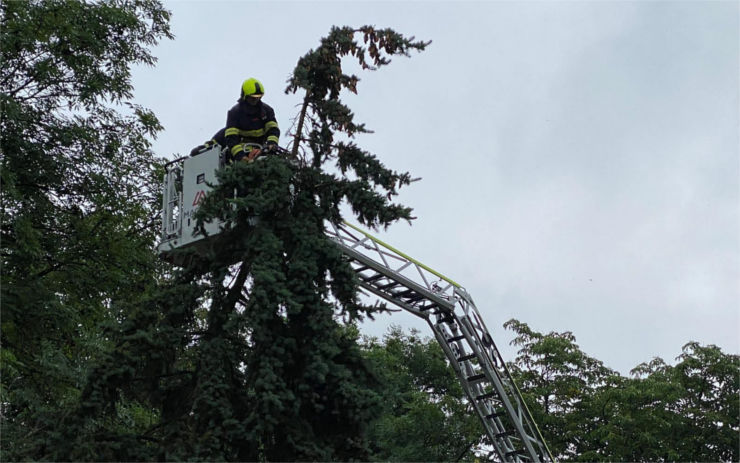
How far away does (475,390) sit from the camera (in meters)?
18.2

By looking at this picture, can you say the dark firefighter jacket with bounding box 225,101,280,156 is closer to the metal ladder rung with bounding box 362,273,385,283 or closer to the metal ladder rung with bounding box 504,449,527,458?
the metal ladder rung with bounding box 362,273,385,283

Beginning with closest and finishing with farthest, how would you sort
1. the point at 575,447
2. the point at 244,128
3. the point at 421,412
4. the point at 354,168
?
1. the point at 354,168
2. the point at 244,128
3. the point at 575,447
4. the point at 421,412

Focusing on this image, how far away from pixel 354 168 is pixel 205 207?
2.17 meters

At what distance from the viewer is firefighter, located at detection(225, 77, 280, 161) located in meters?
14.0

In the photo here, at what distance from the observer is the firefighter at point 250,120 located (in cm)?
1400

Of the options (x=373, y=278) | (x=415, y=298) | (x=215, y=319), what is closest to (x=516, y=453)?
(x=415, y=298)

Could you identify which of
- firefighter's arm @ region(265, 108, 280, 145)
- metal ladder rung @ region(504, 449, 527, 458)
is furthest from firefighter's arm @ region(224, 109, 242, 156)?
metal ladder rung @ region(504, 449, 527, 458)

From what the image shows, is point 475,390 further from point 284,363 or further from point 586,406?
point 586,406

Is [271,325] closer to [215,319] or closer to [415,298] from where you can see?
[215,319]

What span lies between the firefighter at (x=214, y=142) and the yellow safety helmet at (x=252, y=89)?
25.5 inches

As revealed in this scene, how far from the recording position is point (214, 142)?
14242 millimetres

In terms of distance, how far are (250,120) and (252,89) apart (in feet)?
1.53

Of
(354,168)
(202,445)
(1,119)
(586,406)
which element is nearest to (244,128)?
(354,168)

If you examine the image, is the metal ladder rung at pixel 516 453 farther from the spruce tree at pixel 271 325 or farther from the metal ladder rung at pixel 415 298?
the spruce tree at pixel 271 325
